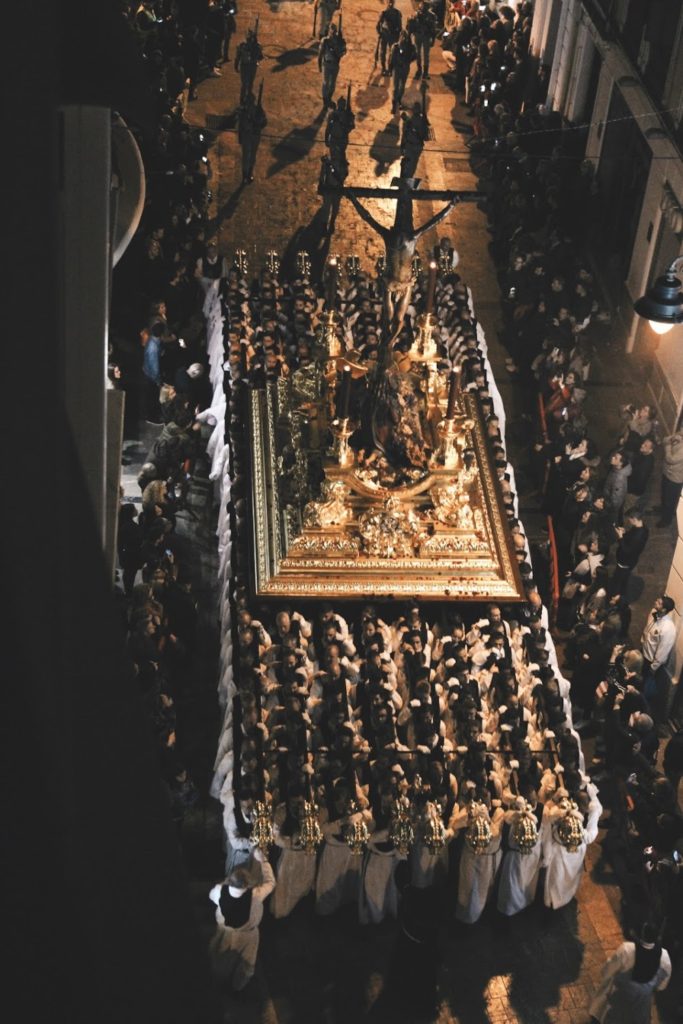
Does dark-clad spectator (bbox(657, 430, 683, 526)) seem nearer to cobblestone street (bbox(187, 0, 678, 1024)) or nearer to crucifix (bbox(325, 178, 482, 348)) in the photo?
cobblestone street (bbox(187, 0, 678, 1024))

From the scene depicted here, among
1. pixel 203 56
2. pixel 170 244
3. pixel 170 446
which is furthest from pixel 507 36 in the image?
pixel 170 446

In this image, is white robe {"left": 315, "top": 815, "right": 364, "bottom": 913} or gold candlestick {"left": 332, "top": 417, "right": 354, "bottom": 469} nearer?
white robe {"left": 315, "top": 815, "right": 364, "bottom": 913}

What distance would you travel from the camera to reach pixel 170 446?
1983cm

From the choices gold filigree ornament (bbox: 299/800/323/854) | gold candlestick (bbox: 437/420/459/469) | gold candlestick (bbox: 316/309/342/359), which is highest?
gold candlestick (bbox: 316/309/342/359)

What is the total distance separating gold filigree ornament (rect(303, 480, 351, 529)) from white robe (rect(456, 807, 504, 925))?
4.73 m

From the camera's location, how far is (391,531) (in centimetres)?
1800

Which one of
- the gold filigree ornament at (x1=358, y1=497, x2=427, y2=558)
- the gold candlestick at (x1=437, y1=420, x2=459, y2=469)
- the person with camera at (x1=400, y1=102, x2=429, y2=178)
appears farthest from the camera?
the person with camera at (x1=400, y1=102, x2=429, y2=178)

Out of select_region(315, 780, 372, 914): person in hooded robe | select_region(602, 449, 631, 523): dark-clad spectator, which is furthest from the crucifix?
select_region(315, 780, 372, 914): person in hooded robe

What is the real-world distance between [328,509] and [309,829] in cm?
487

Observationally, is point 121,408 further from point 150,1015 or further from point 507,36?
point 507,36

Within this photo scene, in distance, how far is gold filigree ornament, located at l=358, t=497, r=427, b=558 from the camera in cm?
1783

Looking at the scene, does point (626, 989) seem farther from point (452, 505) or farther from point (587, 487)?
point (587, 487)

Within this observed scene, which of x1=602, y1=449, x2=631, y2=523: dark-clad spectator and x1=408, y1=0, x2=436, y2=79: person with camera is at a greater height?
x1=408, y1=0, x2=436, y2=79: person with camera

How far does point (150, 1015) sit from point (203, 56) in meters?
33.8
